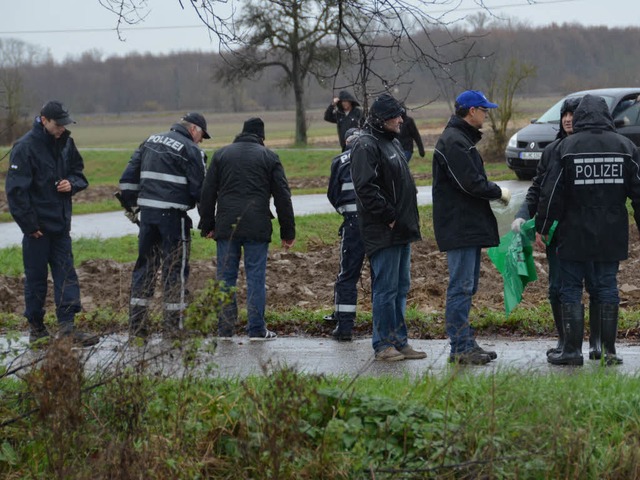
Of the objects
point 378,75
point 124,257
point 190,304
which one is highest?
point 378,75

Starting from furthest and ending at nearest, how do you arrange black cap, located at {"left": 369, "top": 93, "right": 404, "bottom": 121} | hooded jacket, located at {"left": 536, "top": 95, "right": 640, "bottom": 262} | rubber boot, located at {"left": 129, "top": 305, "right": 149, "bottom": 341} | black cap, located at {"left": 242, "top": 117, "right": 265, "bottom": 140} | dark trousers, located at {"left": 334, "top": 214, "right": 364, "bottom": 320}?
black cap, located at {"left": 242, "top": 117, "right": 265, "bottom": 140}, dark trousers, located at {"left": 334, "top": 214, "right": 364, "bottom": 320}, black cap, located at {"left": 369, "top": 93, "right": 404, "bottom": 121}, hooded jacket, located at {"left": 536, "top": 95, "right": 640, "bottom": 262}, rubber boot, located at {"left": 129, "top": 305, "right": 149, "bottom": 341}

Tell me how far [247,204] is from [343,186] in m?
0.88

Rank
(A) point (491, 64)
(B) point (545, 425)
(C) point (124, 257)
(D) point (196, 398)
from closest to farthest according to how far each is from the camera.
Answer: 1. (B) point (545, 425)
2. (D) point (196, 398)
3. (C) point (124, 257)
4. (A) point (491, 64)

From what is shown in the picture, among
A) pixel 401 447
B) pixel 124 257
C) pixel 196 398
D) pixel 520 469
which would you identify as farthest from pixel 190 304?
pixel 124 257

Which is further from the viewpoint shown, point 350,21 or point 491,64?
point 491,64

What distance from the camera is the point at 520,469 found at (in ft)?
18.4

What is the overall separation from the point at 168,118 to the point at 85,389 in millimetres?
78492

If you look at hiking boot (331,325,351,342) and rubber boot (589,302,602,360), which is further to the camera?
hiking boot (331,325,351,342)

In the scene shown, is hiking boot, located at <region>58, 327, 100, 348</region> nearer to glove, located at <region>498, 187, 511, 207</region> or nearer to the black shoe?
the black shoe

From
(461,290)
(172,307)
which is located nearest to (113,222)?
(461,290)

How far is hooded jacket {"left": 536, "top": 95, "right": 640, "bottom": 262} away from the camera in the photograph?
7.56m

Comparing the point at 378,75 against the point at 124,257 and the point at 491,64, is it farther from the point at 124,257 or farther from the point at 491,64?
the point at 491,64

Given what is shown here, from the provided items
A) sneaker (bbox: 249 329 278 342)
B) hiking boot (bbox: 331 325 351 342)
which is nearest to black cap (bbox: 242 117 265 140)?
sneaker (bbox: 249 329 278 342)

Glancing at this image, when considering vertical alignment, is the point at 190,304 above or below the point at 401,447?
above
